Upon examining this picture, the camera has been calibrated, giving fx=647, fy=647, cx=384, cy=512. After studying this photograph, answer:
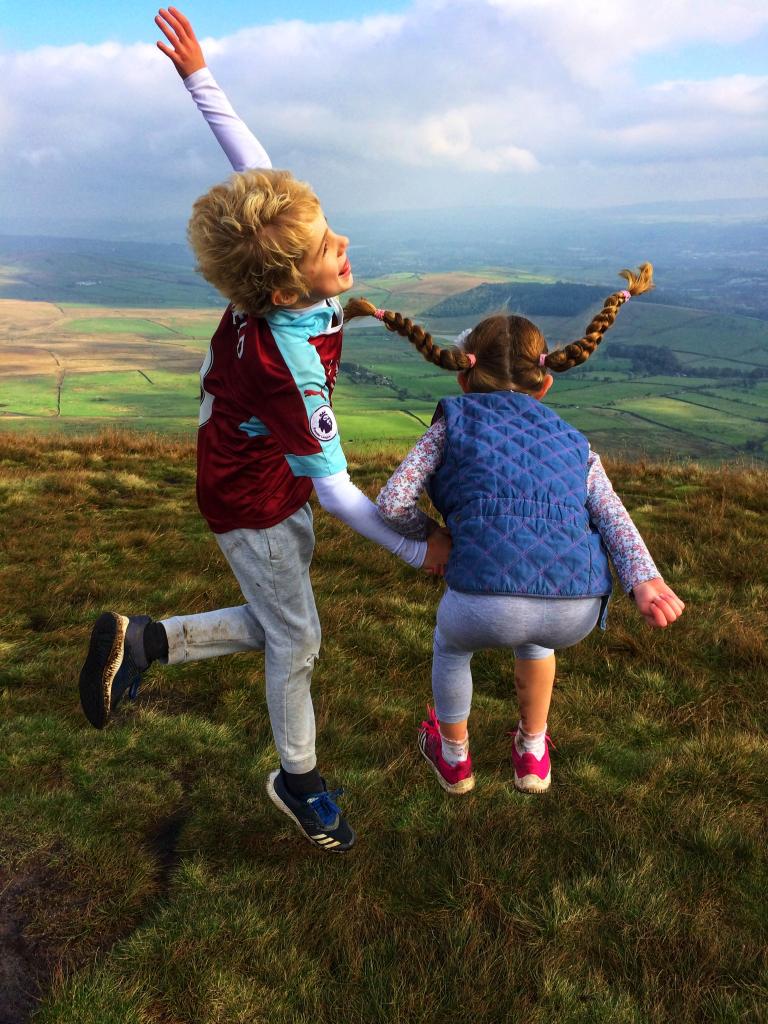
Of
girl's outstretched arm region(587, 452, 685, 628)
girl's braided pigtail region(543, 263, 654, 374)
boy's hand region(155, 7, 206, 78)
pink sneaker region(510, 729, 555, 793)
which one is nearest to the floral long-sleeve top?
girl's outstretched arm region(587, 452, 685, 628)

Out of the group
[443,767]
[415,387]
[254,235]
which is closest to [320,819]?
[443,767]

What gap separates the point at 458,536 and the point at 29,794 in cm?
216

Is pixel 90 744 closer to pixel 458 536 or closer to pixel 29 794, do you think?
pixel 29 794

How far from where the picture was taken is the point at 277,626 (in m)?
2.62

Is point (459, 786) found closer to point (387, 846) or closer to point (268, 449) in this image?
point (387, 846)

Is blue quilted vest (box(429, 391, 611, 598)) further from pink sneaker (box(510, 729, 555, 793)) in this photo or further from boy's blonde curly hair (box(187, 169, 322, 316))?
pink sneaker (box(510, 729, 555, 793))

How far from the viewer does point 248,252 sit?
208cm

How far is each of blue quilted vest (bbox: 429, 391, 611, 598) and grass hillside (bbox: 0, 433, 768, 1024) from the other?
1.13m

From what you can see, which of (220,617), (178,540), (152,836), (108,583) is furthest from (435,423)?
(178,540)

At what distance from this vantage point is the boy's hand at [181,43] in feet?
9.39

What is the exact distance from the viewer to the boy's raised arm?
2883 mm

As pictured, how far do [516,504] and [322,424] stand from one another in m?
0.74

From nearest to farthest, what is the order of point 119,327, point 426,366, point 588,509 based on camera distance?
point 588,509
point 426,366
point 119,327

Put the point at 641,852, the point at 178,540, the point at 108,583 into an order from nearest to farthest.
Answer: the point at 641,852 → the point at 108,583 → the point at 178,540
